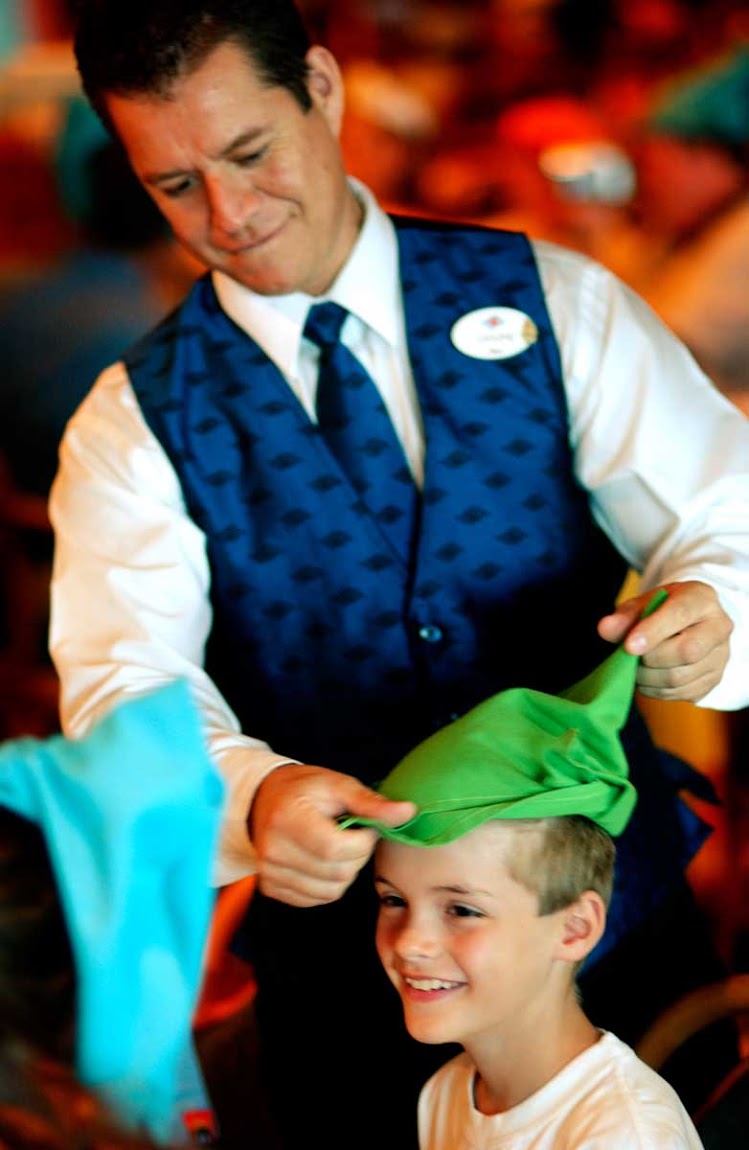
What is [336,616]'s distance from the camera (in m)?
1.66

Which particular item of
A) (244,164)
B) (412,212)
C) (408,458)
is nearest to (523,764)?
(408,458)

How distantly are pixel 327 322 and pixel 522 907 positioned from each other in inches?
28.3

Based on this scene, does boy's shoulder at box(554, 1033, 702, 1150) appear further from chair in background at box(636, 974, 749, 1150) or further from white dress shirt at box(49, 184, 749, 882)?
white dress shirt at box(49, 184, 749, 882)

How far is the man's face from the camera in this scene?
152 cm

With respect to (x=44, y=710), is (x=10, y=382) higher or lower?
higher

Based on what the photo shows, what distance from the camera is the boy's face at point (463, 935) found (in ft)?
4.67

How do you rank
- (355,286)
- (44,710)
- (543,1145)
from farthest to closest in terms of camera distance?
(44,710) < (355,286) < (543,1145)

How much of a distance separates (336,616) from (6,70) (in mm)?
3532

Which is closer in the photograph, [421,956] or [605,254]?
[421,956]

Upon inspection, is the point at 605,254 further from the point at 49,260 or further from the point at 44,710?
the point at 44,710

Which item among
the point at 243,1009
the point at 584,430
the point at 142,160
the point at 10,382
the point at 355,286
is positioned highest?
the point at 142,160

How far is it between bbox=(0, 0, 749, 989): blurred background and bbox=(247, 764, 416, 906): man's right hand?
60 cm

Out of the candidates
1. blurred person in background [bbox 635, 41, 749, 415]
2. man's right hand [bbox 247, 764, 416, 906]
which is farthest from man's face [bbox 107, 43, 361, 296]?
blurred person in background [bbox 635, 41, 749, 415]

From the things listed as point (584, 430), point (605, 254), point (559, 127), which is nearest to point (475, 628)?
point (584, 430)
